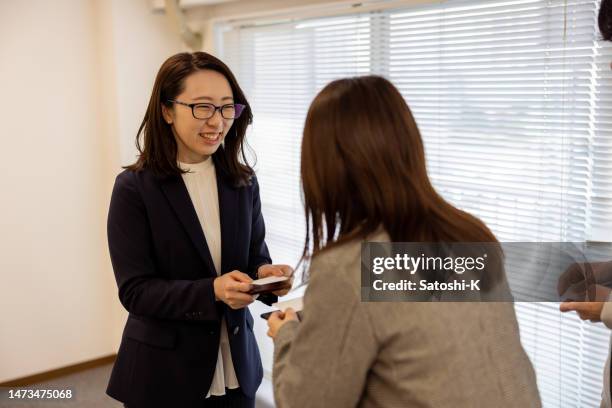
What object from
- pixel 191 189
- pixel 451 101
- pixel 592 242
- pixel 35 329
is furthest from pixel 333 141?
pixel 35 329

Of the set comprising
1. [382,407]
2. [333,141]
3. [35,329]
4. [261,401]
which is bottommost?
[261,401]

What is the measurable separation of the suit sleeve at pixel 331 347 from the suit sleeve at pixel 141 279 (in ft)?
2.23

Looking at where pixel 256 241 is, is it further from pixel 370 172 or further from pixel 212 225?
pixel 370 172

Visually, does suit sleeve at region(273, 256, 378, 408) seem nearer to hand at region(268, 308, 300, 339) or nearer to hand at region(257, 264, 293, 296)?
hand at region(268, 308, 300, 339)

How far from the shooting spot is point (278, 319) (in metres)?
1.26

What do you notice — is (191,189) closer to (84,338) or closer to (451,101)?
(451,101)

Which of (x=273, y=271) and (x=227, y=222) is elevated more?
(x=227, y=222)

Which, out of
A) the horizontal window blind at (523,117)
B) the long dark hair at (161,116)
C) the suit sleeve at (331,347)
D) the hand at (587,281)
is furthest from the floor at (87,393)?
the suit sleeve at (331,347)

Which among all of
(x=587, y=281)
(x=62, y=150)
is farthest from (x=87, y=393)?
(x=587, y=281)

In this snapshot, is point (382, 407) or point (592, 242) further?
point (592, 242)

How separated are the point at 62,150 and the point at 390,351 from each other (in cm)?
297

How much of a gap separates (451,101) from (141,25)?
204cm

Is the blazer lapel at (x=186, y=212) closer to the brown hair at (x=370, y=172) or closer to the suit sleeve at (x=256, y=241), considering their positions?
the suit sleeve at (x=256, y=241)

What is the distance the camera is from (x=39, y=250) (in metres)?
3.53
